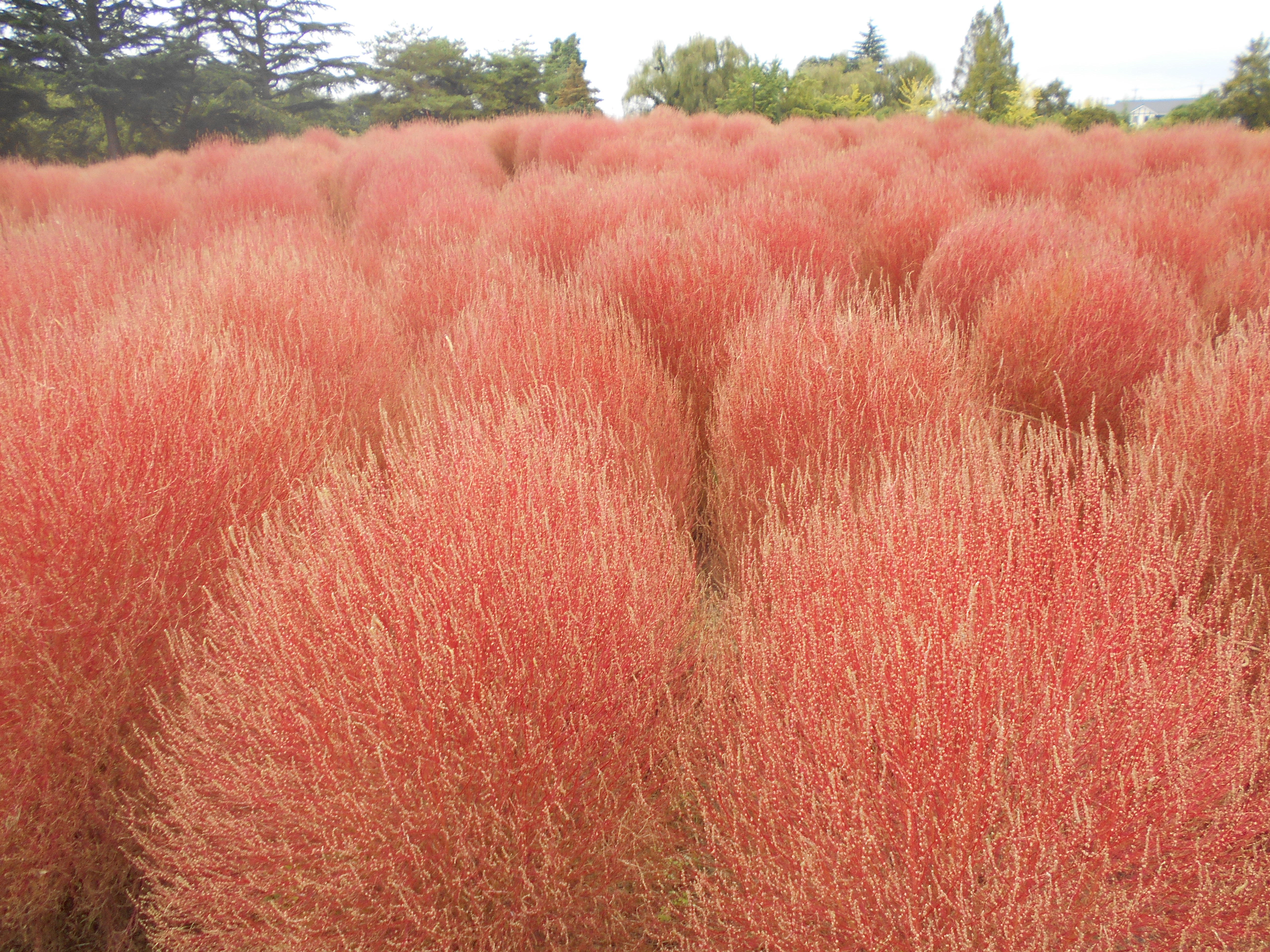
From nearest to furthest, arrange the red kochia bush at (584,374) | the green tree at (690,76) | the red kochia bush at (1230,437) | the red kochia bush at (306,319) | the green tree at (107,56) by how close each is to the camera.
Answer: the red kochia bush at (1230,437) < the red kochia bush at (584,374) < the red kochia bush at (306,319) < the green tree at (107,56) < the green tree at (690,76)

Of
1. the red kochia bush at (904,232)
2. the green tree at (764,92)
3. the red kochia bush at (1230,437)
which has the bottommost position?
the red kochia bush at (1230,437)

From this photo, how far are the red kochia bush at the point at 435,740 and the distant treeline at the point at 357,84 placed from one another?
16269mm

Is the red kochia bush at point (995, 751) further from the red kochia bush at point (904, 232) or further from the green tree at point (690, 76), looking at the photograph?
the green tree at point (690, 76)

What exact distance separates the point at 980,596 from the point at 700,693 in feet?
2.27

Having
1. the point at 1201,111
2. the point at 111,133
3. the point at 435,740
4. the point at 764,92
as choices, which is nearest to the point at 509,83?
the point at 764,92

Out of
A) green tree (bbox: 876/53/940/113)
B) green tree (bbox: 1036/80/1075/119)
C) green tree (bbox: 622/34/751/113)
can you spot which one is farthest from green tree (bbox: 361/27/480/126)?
green tree (bbox: 1036/80/1075/119)

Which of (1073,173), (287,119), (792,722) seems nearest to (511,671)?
(792,722)

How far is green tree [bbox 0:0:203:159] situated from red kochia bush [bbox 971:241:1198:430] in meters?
16.9

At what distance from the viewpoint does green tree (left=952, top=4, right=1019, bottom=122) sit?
16.0 meters

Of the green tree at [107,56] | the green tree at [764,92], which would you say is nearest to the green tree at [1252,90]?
the green tree at [764,92]

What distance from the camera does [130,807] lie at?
171 cm

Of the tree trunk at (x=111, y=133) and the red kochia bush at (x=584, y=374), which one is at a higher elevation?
the tree trunk at (x=111, y=133)

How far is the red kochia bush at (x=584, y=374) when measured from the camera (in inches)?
98.7

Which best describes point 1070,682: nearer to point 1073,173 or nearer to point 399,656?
point 399,656
